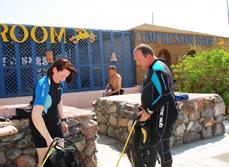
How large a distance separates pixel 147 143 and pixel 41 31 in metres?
7.98

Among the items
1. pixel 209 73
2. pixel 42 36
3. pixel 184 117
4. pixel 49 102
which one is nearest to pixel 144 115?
pixel 49 102

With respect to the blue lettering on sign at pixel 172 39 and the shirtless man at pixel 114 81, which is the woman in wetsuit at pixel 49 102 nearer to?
the shirtless man at pixel 114 81

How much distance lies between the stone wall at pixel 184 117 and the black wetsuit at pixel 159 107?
2242 mm

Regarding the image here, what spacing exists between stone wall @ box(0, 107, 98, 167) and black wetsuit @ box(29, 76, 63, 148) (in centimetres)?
78

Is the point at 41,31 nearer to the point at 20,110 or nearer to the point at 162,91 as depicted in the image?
the point at 20,110

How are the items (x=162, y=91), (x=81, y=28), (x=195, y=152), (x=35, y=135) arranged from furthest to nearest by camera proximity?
(x=81, y=28), (x=195, y=152), (x=162, y=91), (x=35, y=135)

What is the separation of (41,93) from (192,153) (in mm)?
3254

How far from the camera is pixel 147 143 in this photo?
11.0 ft

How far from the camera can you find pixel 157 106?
3172mm

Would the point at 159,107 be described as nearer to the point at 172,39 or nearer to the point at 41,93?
the point at 41,93

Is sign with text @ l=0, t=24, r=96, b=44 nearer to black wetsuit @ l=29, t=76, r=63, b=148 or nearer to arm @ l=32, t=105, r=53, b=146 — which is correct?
black wetsuit @ l=29, t=76, r=63, b=148

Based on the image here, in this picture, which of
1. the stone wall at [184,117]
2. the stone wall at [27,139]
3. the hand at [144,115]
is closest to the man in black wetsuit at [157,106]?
the hand at [144,115]

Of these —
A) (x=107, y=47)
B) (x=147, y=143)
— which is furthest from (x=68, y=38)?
(x=147, y=143)

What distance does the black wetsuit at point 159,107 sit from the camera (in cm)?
319
